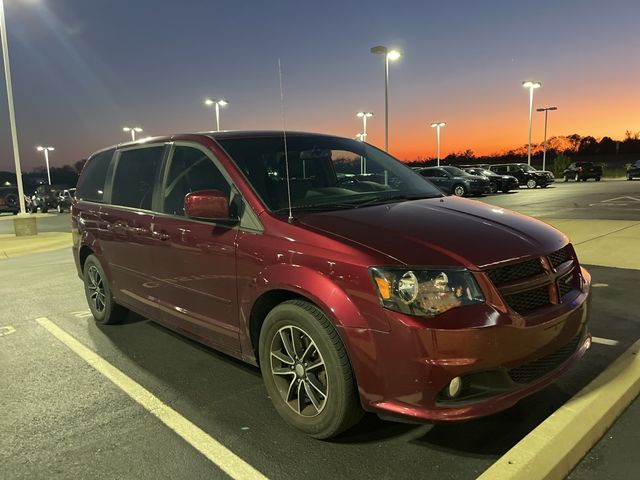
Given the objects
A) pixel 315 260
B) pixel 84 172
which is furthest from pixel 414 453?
pixel 84 172

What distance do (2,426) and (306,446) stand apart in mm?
1983

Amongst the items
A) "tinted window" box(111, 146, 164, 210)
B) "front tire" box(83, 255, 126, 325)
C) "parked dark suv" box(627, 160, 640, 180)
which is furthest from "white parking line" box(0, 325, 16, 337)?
"parked dark suv" box(627, 160, 640, 180)

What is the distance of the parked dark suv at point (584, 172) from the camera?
40.2m

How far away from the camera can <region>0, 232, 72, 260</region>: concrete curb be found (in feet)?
40.7

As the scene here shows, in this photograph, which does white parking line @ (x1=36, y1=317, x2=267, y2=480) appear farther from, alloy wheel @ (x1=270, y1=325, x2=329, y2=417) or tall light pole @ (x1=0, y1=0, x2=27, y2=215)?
tall light pole @ (x1=0, y1=0, x2=27, y2=215)

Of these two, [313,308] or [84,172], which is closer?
[313,308]

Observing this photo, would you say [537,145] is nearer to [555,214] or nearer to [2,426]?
[555,214]

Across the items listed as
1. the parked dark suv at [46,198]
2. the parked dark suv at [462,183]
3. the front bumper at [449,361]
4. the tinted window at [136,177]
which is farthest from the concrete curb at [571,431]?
the parked dark suv at [46,198]

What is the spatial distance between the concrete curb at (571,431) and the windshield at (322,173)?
1.70 m

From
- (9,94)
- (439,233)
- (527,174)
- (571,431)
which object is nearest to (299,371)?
(439,233)

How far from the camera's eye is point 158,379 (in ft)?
13.1

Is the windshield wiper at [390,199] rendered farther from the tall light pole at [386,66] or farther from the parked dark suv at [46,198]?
the parked dark suv at [46,198]

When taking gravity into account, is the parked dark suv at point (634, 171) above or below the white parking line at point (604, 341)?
above

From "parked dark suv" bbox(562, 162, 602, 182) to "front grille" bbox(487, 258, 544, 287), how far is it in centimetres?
4244
